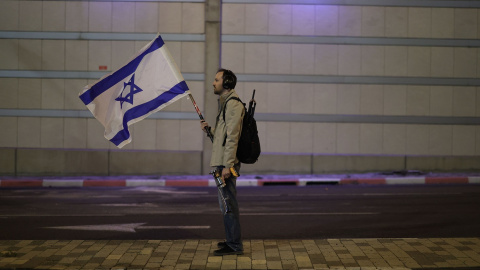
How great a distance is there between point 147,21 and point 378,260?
1345 centimetres

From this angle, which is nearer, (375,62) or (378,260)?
(378,260)

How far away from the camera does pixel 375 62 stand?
18.9m

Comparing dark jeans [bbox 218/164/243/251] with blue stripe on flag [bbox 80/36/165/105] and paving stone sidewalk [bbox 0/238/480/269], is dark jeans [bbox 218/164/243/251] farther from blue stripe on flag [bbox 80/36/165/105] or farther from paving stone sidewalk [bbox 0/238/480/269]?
blue stripe on flag [bbox 80/36/165/105]

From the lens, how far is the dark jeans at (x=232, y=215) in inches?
272

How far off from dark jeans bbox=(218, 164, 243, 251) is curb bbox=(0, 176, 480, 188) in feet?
31.4

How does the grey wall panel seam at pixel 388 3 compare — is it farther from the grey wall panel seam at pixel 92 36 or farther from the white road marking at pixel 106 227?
the white road marking at pixel 106 227

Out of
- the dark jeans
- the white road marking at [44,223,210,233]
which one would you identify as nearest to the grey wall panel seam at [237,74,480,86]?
the white road marking at [44,223,210,233]

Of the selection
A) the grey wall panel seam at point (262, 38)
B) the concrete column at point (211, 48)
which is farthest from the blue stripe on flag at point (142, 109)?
the grey wall panel seam at point (262, 38)

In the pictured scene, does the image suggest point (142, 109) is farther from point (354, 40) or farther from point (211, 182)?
point (354, 40)

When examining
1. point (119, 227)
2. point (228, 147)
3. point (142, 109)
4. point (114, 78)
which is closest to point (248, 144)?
point (228, 147)

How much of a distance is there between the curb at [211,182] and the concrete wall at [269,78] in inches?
66.9

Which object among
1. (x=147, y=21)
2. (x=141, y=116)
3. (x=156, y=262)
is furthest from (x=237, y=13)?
(x=156, y=262)

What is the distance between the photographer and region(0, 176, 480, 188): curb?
54.3 feet

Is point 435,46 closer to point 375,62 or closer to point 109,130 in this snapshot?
point 375,62
